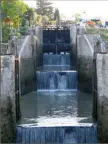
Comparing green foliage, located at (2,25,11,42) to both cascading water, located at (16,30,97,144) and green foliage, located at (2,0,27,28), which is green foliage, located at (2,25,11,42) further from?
cascading water, located at (16,30,97,144)

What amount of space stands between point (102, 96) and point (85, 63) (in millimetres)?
12838

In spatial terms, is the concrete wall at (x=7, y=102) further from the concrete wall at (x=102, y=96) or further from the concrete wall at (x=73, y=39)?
the concrete wall at (x=73, y=39)

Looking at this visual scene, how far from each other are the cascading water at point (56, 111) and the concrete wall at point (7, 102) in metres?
0.55

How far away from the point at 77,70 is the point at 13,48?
12254 millimetres

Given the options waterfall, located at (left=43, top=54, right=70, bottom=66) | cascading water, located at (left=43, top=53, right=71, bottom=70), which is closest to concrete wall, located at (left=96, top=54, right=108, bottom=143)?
cascading water, located at (left=43, top=53, right=71, bottom=70)

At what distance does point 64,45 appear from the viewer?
4328 cm

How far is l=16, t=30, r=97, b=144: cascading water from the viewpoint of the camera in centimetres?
2173

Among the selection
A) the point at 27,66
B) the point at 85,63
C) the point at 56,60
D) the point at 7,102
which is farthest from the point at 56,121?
the point at 56,60

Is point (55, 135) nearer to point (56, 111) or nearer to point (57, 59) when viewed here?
point (56, 111)

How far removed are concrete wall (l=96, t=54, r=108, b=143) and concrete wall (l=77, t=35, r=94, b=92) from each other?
A: 34.4 feet

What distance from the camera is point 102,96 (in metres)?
22.2

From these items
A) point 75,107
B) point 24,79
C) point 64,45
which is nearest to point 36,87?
point 24,79

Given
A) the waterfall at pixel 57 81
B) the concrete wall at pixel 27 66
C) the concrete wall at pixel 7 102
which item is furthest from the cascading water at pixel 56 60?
the concrete wall at pixel 7 102

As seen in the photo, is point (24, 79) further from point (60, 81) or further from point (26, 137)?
point (26, 137)
